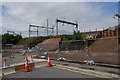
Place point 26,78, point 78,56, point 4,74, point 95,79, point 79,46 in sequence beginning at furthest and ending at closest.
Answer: point 79,46 → point 78,56 → point 4,74 → point 26,78 → point 95,79

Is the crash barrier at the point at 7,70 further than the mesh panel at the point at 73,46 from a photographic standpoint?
No

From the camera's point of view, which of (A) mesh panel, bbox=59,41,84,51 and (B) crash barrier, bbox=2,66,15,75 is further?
(A) mesh panel, bbox=59,41,84,51

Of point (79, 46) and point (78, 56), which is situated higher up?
point (79, 46)

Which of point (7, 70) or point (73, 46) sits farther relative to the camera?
point (73, 46)

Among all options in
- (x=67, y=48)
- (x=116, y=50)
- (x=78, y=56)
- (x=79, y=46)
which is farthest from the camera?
→ (x=67, y=48)

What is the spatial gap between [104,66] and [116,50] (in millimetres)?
1935

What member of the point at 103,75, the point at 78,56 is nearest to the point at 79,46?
the point at 78,56

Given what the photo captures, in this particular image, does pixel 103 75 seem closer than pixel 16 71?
Yes

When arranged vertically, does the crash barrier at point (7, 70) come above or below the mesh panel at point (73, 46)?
below

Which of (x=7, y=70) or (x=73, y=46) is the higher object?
(x=73, y=46)

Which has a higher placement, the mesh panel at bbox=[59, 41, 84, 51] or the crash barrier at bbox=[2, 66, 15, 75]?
the mesh panel at bbox=[59, 41, 84, 51]

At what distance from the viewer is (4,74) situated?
6230mm

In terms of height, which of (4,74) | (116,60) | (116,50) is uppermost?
(116,50)

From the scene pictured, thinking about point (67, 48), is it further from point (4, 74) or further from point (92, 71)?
point (4, 74)
